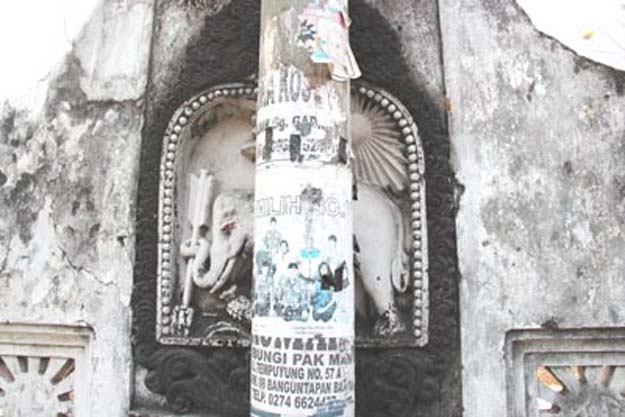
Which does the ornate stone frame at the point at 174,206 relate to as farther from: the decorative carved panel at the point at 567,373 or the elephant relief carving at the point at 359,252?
the decorative carved panel at the point at 567,373

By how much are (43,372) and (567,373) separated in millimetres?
2919

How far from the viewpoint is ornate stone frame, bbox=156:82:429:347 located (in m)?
3.51

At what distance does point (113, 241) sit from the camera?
394 centimetres

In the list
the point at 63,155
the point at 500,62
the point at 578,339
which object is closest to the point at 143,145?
the point at 63,155

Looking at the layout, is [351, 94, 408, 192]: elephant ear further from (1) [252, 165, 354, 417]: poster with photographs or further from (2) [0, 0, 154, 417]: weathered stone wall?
(2) [0, 0, 154, 417]: weathered stone wall

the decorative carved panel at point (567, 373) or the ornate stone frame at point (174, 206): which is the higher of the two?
the ornate stone frame at point (174, 206)

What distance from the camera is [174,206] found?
393 centimetres

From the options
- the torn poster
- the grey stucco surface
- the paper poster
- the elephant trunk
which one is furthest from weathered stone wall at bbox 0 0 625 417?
the paper poster

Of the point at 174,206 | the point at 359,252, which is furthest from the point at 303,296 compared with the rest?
the point at 174,206

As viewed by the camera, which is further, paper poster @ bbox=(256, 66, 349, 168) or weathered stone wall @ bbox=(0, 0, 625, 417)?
weathered stone wall @ bbox=(0, 0, 625, 417)

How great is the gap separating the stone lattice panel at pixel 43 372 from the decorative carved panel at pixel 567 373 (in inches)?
93.3

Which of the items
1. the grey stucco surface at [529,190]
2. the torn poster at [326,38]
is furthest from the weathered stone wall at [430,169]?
the torn poster at [326,38]

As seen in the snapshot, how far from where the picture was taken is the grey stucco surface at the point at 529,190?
3352mm

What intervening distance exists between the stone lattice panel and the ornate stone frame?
23.0 inches
